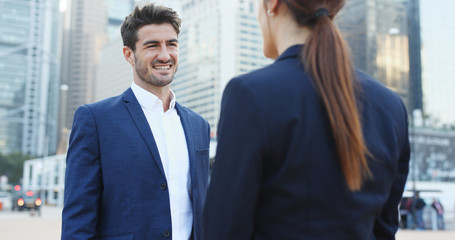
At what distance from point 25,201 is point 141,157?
3169cm

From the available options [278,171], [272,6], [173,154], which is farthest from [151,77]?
[278,171]

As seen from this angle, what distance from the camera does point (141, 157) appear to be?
2314 mm

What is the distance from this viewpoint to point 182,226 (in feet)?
7.79

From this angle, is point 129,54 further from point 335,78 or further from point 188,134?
point 335,78

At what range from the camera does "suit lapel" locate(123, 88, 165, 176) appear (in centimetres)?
234

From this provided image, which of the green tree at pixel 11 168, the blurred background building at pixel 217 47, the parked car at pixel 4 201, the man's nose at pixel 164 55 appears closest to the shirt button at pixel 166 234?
the man's nose at pixel 164 55

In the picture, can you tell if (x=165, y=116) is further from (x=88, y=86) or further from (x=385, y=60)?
(x=88, y=86)

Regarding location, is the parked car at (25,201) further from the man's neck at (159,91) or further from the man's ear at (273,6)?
the man's ear at (273,6)

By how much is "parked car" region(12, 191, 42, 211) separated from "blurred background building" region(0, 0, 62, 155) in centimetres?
8521

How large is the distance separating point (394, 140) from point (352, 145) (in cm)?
24

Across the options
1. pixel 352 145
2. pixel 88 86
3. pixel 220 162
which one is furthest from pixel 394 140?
pixel 88 86

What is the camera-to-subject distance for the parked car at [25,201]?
97.9ft

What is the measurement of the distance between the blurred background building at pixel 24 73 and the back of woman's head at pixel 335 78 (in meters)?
118

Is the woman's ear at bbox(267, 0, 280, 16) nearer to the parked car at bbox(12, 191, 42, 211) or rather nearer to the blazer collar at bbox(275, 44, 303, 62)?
the blazer collar at bbox(275, 44, 303, 62)
